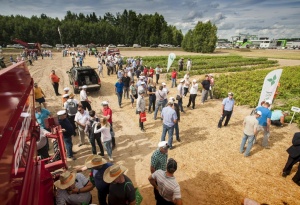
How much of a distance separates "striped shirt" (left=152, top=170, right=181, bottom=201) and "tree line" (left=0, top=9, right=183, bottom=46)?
6517 centimetres

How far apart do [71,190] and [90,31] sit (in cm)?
6694

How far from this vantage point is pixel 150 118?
10.1m

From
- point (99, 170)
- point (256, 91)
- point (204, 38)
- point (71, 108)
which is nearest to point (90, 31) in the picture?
point (204, 38)

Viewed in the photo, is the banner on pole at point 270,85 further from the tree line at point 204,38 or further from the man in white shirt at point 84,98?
the tree line at point 204,38

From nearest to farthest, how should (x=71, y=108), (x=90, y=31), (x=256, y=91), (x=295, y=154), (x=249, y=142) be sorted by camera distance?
(x=295, y=154) → (x=249, y=142) → (x=71, y=108) → (x=256, y=91) → (x=90, y=31)

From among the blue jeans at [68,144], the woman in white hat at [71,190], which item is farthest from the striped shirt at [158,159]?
the blue jeans at [68,144]

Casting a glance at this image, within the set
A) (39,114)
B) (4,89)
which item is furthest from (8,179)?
(39,114)

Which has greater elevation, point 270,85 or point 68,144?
point 270,85

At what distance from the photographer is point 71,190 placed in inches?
136

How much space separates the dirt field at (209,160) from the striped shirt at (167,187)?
165 centimetres

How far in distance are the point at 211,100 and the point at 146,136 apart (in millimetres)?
6862

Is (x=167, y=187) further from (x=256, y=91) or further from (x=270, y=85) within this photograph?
(x=256, y=91)

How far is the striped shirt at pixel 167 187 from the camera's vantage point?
3.51 metres

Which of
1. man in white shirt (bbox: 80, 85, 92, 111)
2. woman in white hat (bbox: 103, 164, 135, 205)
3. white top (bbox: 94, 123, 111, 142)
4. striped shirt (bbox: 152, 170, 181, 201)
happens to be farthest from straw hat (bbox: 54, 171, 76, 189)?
man in white shirt (bbox: 80, 85, 92, 111)
